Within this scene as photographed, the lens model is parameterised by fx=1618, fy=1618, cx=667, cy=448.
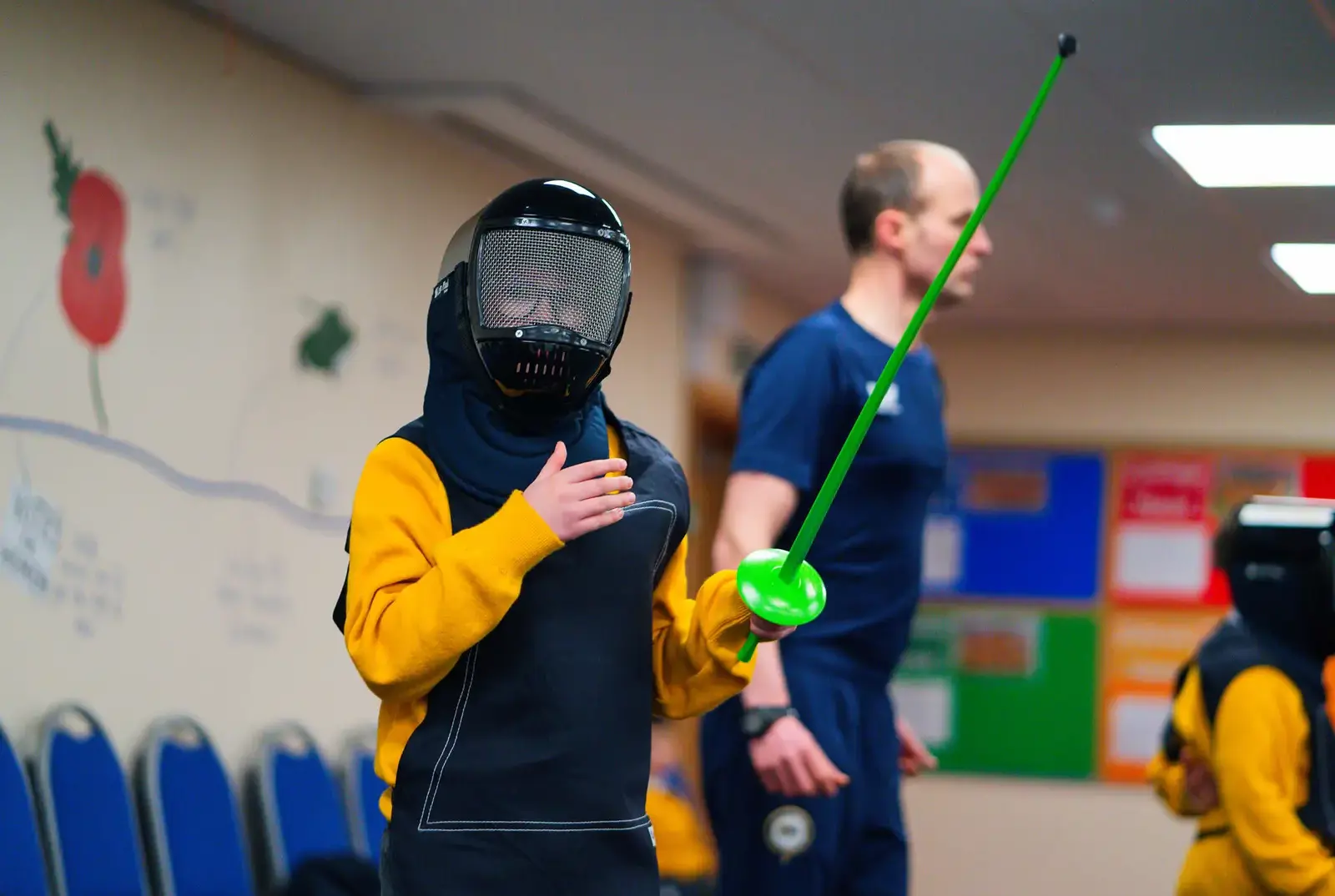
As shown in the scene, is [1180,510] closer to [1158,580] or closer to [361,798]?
[1158,580]

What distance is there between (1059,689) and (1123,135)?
3.67 meters

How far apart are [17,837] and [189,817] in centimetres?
61

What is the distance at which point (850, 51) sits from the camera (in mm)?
4031

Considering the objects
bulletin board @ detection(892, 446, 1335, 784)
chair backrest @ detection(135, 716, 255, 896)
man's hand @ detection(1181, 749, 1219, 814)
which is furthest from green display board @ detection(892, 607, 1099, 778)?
chair backrest @ detection(135, 716, 255, 896)

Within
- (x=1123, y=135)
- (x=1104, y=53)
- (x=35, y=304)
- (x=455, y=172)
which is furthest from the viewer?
(x=455, y=172)

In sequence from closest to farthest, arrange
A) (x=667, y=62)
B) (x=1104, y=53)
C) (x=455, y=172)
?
(x=1104, y=53)
(x=667, y=62)
(x=455, y=172)

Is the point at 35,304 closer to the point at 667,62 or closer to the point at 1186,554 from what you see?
the point at 667,62

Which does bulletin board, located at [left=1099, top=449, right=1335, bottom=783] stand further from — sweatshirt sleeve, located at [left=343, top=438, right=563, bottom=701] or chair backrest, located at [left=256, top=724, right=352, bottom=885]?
sweatshirt sleeve, located at [left=343, top=438, right=563, bottom=701]

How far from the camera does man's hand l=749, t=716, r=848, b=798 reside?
7.24ft

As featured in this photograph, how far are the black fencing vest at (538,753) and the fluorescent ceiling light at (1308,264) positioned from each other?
4583 millimetres

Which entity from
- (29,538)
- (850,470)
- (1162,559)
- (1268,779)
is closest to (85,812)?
(29,538)

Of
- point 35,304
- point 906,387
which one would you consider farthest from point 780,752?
point 35,304

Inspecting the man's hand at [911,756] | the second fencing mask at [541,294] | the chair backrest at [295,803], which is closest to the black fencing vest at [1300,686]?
the man's hand at [911,756]

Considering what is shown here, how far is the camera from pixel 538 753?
161 cm
